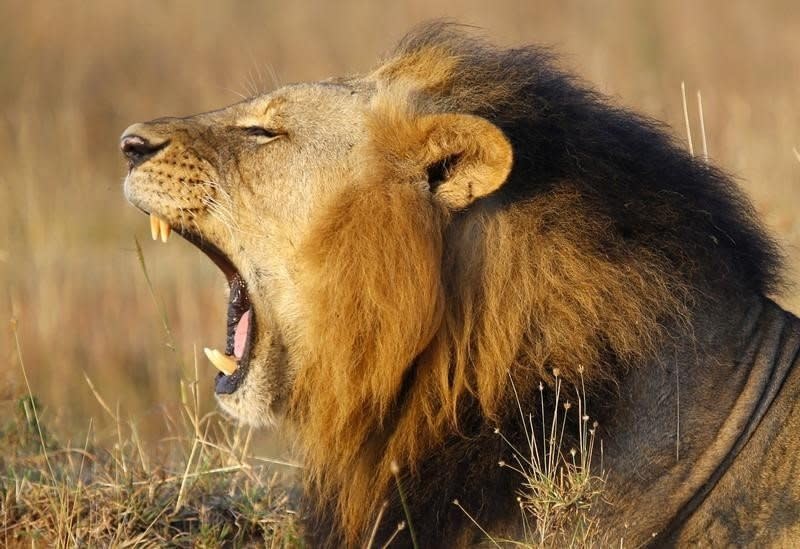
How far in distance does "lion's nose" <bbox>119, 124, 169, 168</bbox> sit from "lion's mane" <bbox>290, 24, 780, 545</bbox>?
1.90 feet

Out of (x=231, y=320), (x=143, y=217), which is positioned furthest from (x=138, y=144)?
(x=143, y=217)

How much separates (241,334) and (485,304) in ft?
2.45

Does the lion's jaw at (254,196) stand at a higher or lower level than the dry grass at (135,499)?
higher

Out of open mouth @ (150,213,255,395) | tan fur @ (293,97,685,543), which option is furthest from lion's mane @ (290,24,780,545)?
open mouth @ (150,213,255,395)

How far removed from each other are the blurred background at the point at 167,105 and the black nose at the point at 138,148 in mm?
682

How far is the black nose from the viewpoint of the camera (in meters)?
4.03

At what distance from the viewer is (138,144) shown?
13.2ft

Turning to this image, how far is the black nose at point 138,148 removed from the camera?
4.03m

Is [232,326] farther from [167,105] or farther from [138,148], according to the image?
[167,105]

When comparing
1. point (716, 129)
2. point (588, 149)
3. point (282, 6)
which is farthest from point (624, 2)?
point (588, 149)

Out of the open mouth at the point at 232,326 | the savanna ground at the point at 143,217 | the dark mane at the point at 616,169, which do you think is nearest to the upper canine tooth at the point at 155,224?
the open mouth at the point at 232,326

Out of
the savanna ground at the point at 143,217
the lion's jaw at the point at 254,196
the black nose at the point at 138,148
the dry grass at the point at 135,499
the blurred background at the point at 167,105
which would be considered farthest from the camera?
the blurred background at the point at 167,105

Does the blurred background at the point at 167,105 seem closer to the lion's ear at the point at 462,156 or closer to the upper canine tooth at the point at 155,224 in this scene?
the upper canine tooth at the point at 155,224

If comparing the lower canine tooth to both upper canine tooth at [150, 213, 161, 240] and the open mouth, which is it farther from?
upper canine tooth at [150, 213, 161, 240]
